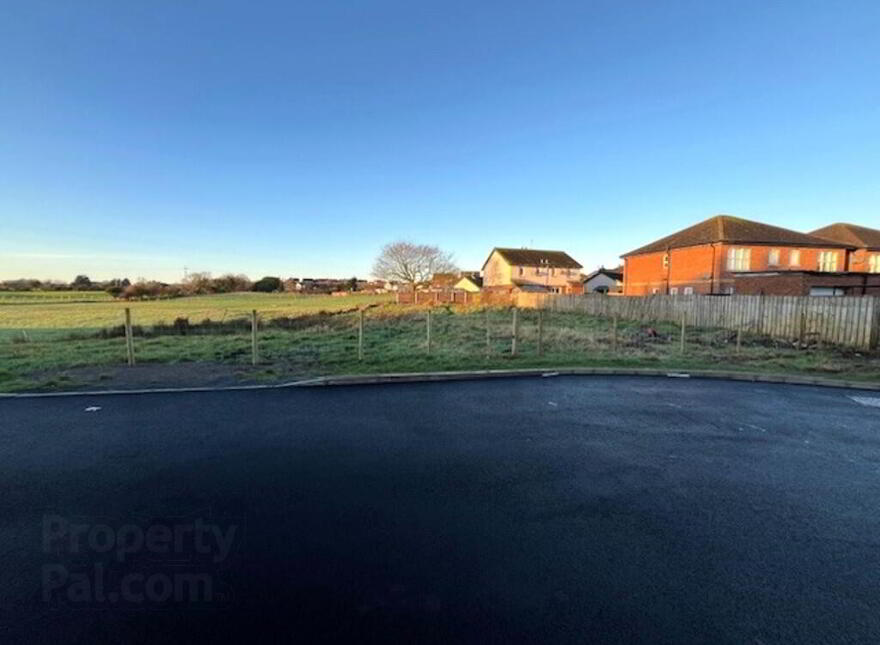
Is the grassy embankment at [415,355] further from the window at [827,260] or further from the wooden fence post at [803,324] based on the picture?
the window at [827,260]

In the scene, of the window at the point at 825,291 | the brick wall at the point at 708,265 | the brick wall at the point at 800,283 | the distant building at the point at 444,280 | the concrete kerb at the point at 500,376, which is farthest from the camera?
the distant building at the point at 444,280

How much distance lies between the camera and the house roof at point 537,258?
68.9 meters

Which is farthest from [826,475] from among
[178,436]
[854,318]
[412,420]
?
[854,318]

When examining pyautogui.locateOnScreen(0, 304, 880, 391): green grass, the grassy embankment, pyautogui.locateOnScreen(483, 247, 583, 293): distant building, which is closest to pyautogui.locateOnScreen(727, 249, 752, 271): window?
the grassy embankment

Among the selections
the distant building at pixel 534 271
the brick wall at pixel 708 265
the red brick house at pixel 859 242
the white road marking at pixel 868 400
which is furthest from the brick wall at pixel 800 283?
the distant building at pixel 534 271

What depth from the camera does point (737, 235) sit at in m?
38.3

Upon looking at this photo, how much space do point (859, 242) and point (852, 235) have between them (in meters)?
1.75

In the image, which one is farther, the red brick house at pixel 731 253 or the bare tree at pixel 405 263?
the bare tree at pixel 405 263

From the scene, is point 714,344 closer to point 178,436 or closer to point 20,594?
point 178,436

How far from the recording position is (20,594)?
2.87m

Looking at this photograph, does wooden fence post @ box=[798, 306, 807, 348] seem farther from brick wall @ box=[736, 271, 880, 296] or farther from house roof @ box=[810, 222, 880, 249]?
house roof @ box=[810, 222, 880, 249]

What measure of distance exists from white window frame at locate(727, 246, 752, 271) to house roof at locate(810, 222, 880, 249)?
1354 centimetres

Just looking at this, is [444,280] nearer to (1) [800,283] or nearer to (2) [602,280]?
(2) [602,280]

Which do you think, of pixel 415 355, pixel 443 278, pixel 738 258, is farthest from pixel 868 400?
pixel 443 278
